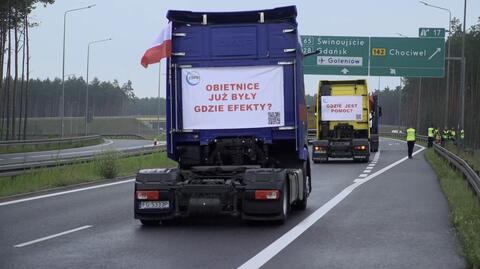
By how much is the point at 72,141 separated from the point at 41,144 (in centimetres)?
588

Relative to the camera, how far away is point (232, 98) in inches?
502

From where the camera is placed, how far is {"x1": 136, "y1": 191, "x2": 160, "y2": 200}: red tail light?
37.2 feet

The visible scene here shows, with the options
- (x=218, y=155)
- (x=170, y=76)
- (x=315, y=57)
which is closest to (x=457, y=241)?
(x=218, y=155)

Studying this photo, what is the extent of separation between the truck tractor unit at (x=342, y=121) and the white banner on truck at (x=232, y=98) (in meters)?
19.4

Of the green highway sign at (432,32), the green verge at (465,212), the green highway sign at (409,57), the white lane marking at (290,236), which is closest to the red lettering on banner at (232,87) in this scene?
the white lane marking at (290,236)

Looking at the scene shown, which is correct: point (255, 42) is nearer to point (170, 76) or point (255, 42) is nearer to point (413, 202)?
point (170, 76)

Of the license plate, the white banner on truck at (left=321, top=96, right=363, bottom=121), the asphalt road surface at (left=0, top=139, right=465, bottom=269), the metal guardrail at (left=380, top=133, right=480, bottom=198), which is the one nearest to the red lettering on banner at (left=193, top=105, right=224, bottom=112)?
the asphalt road surface at (left=0, top=139, right=465, bottom=269)

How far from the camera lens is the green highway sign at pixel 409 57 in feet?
140

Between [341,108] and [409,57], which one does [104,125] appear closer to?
[409,57]

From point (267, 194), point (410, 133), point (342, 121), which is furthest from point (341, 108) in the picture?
point (267, 194)

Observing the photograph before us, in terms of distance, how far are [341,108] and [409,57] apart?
13070 millimetres

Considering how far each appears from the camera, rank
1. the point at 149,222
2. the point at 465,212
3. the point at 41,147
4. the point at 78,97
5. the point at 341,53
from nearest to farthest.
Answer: the point at 149,222 → the point at 465,212 → the point at 341,53 → the point at 41,147 → the point at 78,97

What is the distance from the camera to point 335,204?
49.2 ft

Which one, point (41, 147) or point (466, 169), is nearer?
point (466, 169)
